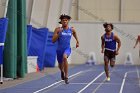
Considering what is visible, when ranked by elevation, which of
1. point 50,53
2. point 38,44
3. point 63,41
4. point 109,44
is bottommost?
point 50,53

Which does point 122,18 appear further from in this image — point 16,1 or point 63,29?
point 63,29

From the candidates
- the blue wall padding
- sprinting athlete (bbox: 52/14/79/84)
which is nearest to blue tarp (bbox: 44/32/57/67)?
the blue wall padding

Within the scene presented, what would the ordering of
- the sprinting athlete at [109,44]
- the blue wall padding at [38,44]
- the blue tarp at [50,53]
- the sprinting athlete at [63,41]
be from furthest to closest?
the blue tarp at [50,53]
the blue wall padding at [38,44]
the sprinting athlete at [109,44]
the sprinting athlete at [63,41]

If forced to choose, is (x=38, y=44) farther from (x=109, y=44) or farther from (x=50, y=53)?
(x=109, y=44)

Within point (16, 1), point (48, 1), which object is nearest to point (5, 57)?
point (16, 1)

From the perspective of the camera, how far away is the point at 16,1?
16484 millimetres

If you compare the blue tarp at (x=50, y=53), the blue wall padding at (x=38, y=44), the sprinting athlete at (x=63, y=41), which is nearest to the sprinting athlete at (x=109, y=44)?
the sprinting athlete at (x=63, y=41)

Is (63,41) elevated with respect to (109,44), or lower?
elevated

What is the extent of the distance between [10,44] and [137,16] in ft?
57.1

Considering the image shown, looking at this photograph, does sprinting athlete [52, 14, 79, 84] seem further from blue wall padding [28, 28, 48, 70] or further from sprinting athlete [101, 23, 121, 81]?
blue wall padding [28, 28, 48, 70]

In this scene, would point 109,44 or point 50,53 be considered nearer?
point 109,44

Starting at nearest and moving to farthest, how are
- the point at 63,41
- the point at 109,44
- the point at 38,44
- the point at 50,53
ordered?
the point at 63,41
the point at 109,44
the point at 38,44
the point at 50,53

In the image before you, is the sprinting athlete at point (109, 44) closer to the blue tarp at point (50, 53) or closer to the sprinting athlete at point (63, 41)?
the sprinting athlete at point (63, 41)

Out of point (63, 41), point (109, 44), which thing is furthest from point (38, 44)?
point (63, 41)
